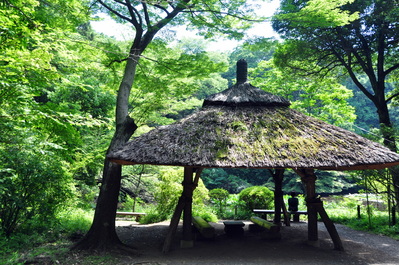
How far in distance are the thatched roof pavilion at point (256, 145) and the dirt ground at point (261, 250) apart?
30.5 inches

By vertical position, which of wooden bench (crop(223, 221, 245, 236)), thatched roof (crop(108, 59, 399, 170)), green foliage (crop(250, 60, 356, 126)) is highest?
green foliage (crop(250, 60, 356, 126))

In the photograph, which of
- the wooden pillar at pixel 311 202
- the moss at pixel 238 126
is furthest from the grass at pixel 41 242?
the wooden pillar at pixel 311 202

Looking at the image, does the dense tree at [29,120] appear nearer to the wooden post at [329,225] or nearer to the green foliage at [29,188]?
the green foliage at [29,188]

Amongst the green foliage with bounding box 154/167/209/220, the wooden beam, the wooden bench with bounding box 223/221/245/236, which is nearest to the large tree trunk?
the wooden bench with bounding box 223/221/245/236

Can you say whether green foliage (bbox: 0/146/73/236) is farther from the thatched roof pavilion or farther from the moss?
the moss

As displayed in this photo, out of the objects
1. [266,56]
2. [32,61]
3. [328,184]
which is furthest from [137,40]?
[266,56]

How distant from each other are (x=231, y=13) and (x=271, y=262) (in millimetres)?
6660

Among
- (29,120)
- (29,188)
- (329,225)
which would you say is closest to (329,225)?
(329,225)

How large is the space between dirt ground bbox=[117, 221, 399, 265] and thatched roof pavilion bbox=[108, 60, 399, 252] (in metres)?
0.78

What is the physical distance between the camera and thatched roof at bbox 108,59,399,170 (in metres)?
5.70

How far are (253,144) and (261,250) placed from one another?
2613mm

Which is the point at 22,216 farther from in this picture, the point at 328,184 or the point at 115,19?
the point at 328,184

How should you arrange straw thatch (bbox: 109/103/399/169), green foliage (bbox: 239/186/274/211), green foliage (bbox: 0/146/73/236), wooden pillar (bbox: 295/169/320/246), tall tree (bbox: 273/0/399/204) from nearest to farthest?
straw thatch (bbox: 109/103/399/169), green foliage (bbox: 0/146/73/236), wooden pillar (bbox: 295/169/320/246), tall tree (bbox: 273/0/399/204), green foliage (bbox: 239/186/274/211)

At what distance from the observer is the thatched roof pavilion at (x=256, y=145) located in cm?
570
